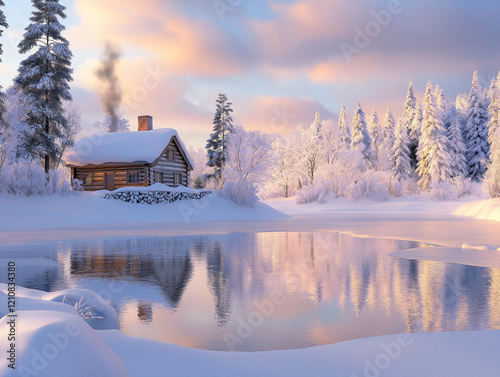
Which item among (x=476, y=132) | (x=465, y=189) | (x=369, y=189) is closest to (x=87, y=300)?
(x=369, y=189)

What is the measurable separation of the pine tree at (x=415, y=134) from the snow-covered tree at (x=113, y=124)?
41310mm

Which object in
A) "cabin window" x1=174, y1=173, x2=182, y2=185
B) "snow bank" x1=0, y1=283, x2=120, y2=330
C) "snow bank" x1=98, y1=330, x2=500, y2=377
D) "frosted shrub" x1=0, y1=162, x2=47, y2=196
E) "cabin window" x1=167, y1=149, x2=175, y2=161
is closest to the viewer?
"snow bank" x1=98, y1=330, x2=500, y2=377

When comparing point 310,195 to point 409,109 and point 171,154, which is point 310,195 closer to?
point 171,154

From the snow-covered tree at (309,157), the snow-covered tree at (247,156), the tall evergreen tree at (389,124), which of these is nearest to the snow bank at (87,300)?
the snow-covered tree at (247,156)

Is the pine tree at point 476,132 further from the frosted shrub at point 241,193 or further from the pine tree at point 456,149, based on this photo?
the frosted shrub at point 241,193

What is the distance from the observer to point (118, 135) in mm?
35469

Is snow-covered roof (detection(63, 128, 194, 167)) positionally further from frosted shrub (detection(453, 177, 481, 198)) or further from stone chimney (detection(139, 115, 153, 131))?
frosted shrub (detection(453, 177, 481, 198))

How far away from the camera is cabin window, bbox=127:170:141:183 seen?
3312 cm

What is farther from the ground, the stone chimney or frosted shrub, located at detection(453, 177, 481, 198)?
the stone chimney

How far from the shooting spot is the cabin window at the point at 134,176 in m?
33.1

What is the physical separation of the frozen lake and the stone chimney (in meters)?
27.2

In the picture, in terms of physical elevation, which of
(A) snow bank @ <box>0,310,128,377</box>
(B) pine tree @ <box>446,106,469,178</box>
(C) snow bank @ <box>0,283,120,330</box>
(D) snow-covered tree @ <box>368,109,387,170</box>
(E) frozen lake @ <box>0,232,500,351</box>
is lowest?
(E) frozen lake @ <box>0,232,500,351</box>

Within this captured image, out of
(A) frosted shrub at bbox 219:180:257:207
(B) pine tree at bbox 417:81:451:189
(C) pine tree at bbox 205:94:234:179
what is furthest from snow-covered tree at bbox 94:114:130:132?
(B) pine tree at bbox 417:81:451:189

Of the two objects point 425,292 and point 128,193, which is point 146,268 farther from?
point 128,193
